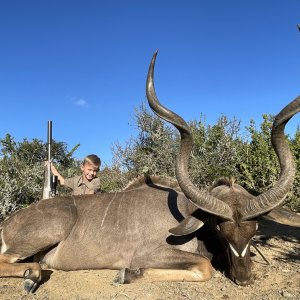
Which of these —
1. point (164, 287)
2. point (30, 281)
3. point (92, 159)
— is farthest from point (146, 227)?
point (92, 159)

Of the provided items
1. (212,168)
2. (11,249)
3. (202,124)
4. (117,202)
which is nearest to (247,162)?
(212,168)

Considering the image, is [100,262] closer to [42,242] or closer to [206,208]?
[42,242]

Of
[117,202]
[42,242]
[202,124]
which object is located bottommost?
[42,242]

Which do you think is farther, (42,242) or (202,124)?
(202,124)

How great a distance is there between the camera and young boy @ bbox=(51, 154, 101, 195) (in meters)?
6.07

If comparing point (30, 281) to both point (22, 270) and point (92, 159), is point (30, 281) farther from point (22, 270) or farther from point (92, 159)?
point (92, 159)

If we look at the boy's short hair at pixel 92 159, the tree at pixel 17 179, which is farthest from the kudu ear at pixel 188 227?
the tree at pixel 17 179

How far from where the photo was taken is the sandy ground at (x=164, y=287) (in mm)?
3512

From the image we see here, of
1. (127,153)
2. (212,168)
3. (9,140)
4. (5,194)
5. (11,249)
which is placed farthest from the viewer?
(127,153)

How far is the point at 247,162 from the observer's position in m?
8.23

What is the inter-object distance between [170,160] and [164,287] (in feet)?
16.6

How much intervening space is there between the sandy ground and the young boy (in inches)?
A: 78.4

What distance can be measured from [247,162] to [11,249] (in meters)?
5.26

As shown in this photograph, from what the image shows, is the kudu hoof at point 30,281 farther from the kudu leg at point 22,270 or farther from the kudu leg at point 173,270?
the kudu leg at point 173,270
